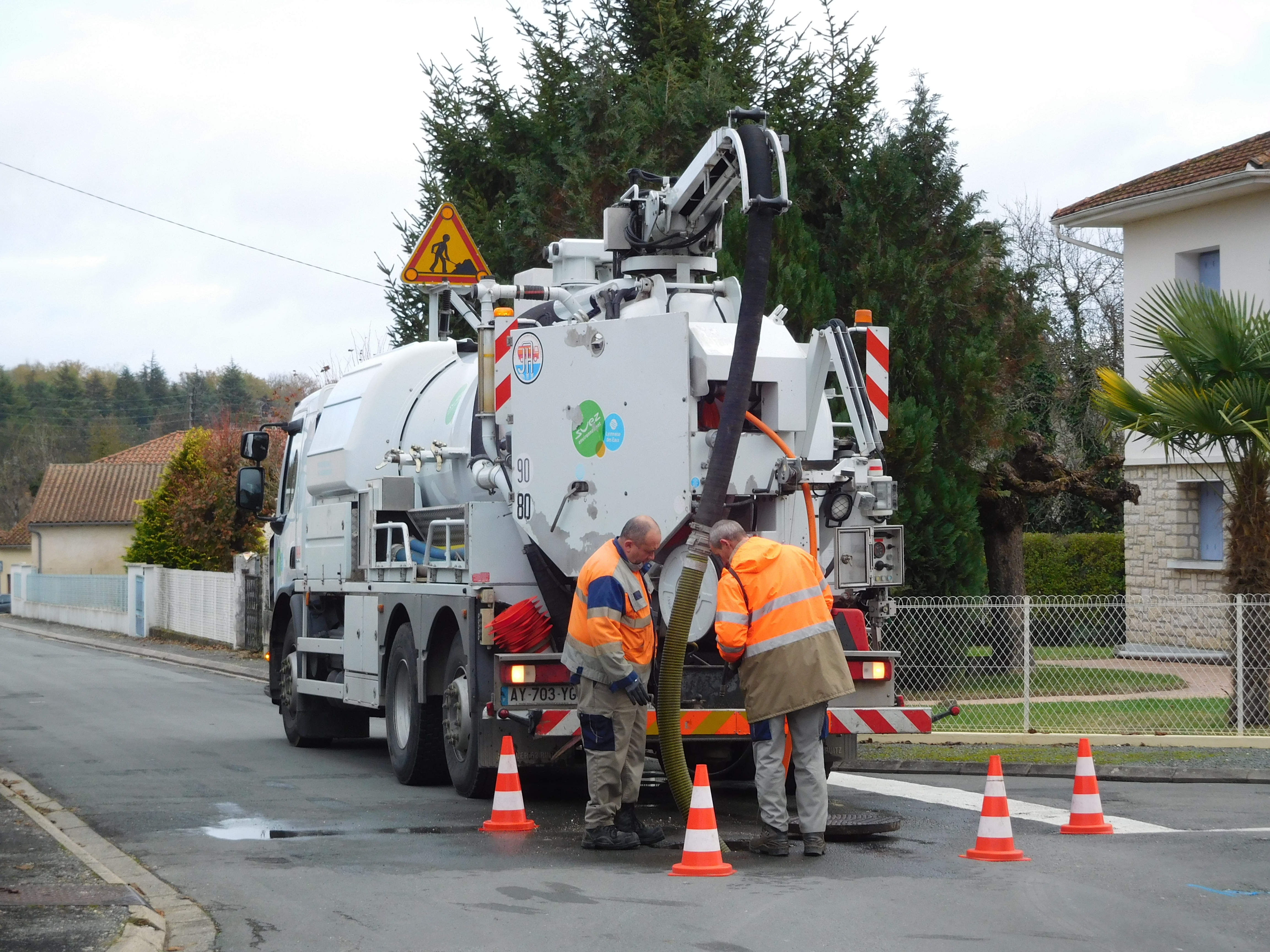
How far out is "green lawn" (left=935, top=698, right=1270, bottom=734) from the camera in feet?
48.3

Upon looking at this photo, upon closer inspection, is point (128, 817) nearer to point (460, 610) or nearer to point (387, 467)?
point (460, 610)

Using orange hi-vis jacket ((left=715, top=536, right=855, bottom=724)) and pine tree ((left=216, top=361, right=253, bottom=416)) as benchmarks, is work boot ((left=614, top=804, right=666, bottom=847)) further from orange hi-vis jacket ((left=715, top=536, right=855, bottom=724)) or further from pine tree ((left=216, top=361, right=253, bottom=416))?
pine tree ((left=216, top=361, right=253, bottom=416))

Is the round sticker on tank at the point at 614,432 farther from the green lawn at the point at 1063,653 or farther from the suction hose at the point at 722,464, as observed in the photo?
the green lawn at the point at 1063,653

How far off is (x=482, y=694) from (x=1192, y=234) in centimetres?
1725

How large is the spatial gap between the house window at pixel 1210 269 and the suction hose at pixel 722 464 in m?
16.5

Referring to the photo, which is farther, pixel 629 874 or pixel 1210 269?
pixel 1210 269

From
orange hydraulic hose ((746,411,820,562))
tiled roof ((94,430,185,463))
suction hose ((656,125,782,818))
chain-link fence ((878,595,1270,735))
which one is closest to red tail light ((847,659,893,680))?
orange hydraulic hose ((746,411,820,562))

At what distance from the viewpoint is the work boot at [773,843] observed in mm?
8383

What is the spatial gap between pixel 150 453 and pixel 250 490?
6139 cm

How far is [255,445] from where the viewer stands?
620 inches

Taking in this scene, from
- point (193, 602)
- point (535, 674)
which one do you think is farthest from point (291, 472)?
point (193, 602)

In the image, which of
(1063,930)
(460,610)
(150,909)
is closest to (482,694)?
(460,610)

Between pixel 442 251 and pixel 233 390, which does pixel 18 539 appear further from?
pixel 442 251

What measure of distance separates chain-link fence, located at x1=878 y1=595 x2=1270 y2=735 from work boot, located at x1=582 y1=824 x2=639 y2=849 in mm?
5608
